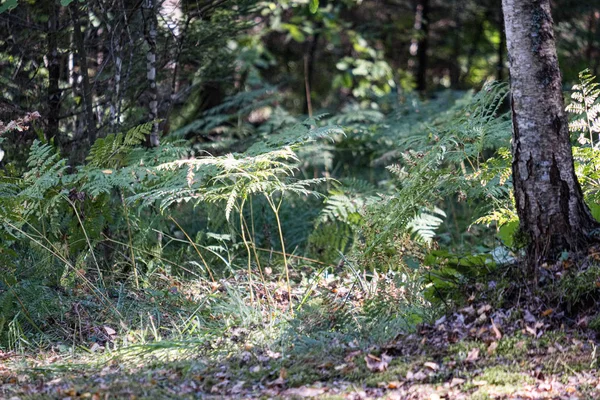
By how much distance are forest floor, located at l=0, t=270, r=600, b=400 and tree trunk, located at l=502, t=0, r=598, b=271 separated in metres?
0.41

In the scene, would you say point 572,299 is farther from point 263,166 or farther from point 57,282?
point 57,282

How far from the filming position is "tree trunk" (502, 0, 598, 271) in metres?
3.53

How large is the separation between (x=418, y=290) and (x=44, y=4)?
12.1 ft

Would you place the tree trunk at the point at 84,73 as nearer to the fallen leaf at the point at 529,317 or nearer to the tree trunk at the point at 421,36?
the fallen leaf at the point at 529,317

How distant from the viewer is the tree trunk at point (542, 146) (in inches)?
139

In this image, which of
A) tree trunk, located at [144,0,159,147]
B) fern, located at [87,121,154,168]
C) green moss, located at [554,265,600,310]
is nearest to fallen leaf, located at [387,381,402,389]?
green moss, located at [554,265,600,310]

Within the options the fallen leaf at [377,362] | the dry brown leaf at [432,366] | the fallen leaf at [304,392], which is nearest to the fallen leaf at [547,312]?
the dry brown leaf at [432,366]

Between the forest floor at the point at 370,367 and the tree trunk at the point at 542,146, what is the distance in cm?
41

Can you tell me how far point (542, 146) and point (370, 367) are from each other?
1.45 meters

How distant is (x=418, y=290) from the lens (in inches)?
163

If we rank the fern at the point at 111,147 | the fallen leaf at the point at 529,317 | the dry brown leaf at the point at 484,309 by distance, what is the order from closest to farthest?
the fallen leaf at the point at 529,317
the dry brown leaf at the point at 484,309
the fern at the point at 111,147

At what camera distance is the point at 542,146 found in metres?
3.53

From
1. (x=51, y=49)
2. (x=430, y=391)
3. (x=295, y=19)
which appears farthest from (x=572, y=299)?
(x=295, y=19)

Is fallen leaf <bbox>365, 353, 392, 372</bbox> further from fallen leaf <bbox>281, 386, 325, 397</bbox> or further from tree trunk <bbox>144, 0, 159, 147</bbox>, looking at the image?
tree trunk <bbox>144, 0, 159, 147</bbox>
